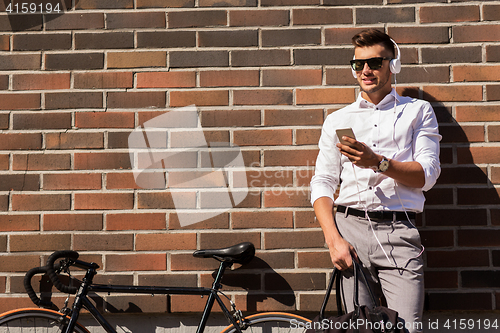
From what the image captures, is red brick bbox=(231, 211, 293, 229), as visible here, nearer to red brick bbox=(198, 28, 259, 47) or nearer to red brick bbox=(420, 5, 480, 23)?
red brick bbox=(198, 28, 259, 47)

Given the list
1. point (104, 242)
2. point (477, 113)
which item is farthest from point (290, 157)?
point (104, 242)

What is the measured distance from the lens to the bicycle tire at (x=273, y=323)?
2.21 m

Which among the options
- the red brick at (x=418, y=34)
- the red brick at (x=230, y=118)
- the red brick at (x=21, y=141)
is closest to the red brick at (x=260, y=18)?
the red brick at (x=230, y=118)

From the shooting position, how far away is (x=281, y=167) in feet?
7.86

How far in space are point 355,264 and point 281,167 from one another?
2.56ft

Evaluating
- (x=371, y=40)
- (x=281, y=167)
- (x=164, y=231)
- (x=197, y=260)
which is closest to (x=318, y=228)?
(x=281, y=167)

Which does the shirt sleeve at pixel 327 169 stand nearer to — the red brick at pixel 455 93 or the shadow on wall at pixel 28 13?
the red brick at pixel 455 93

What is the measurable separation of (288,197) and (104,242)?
1.20 m

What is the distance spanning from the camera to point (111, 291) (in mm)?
2152

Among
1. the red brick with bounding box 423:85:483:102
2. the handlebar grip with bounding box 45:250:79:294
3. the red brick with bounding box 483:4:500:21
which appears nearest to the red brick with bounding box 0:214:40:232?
the handlebar grip with bounding box 45:250:79:294

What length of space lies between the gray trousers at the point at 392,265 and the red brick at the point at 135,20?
170 cm

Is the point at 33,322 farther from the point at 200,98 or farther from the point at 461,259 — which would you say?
the point at 461,259

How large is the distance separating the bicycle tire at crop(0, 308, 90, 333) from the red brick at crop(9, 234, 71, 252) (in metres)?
0.37

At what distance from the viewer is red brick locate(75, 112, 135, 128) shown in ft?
7.93
